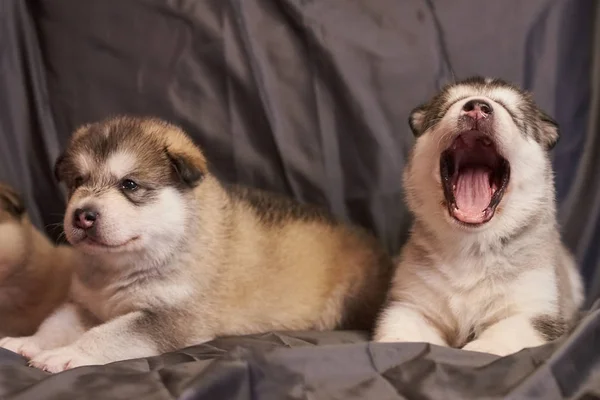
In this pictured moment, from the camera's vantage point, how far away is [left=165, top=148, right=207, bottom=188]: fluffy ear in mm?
1855

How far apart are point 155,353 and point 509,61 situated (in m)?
1.52

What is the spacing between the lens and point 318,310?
214 cm

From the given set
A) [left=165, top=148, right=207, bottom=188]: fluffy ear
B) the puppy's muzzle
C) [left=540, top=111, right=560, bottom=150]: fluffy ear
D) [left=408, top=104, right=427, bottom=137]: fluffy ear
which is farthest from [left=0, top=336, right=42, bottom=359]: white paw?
[left=540, top=111, right=560, bottom=150]: fluffy ear

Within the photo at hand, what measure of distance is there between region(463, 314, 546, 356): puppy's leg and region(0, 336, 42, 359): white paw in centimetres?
113

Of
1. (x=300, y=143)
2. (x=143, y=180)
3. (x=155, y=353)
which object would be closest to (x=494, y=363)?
(x=155, y=353)

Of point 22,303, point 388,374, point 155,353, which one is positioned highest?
point 388,374

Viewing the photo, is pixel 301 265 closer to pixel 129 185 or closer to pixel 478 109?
pixel 129 185

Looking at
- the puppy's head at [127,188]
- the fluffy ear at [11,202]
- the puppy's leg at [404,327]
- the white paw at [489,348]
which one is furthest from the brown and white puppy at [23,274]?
the white paw at [489,348]

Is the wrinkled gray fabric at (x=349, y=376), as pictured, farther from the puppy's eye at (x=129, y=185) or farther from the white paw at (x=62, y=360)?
the puppy's eye at (x=129, y=185)

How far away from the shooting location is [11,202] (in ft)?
7.14

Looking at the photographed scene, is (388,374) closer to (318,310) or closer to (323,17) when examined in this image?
(318,310)

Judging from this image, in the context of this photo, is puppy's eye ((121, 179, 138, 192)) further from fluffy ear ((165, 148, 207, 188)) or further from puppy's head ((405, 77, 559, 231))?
puppy's head ((405, 77, 559, 231))

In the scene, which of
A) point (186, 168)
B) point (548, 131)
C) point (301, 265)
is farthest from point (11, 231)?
point (548, 131)

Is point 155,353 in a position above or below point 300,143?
below
